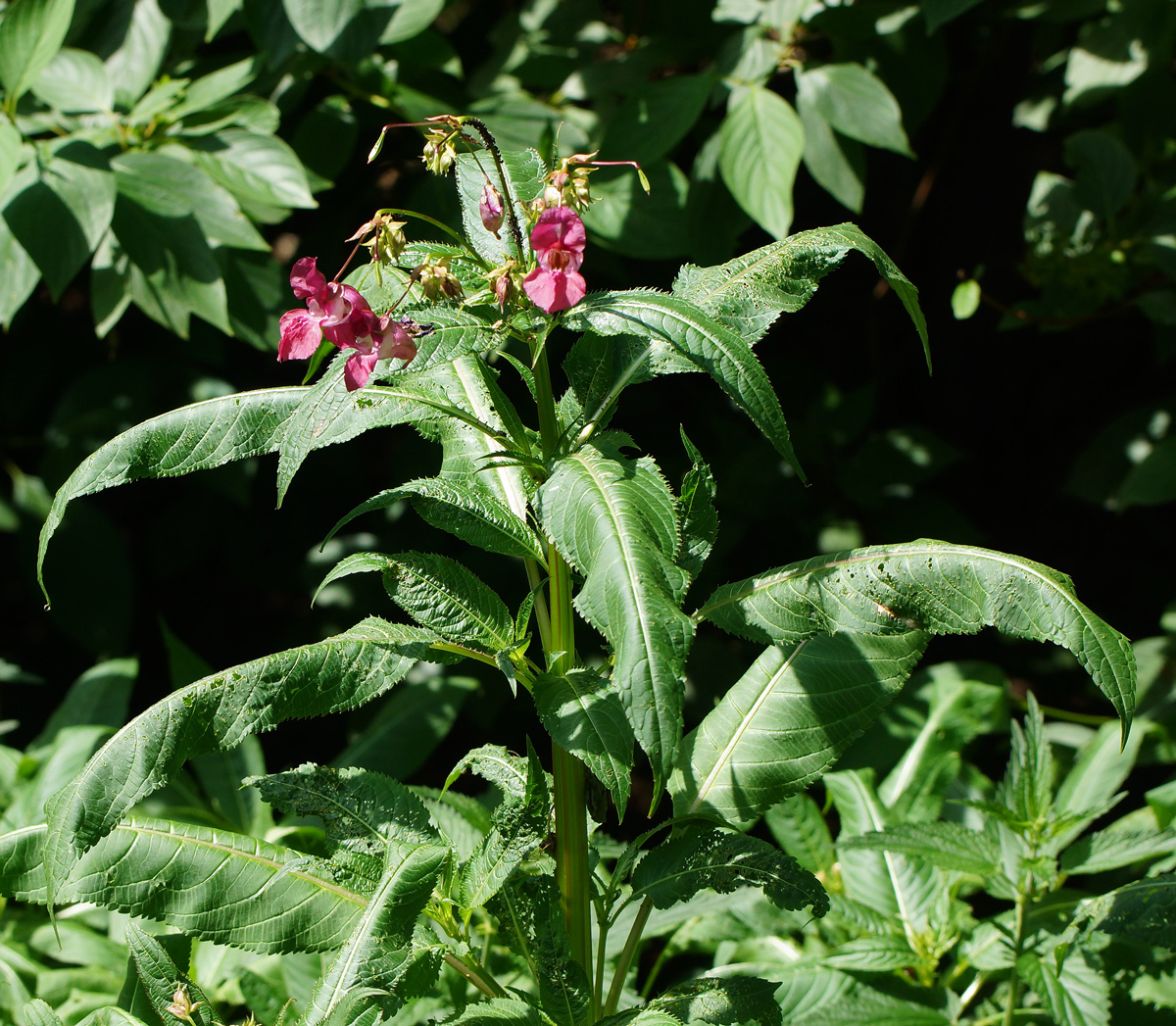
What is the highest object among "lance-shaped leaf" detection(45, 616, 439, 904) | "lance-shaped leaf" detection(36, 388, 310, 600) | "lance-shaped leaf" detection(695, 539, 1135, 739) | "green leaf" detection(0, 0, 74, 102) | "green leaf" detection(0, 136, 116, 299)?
"green leaf" detection(0, 0, 74, 102)

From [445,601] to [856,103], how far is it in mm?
1247

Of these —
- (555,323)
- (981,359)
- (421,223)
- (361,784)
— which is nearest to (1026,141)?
(981,359)

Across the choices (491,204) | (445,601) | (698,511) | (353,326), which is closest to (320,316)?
(353,326)

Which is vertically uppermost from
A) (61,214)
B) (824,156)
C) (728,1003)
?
(824,156)

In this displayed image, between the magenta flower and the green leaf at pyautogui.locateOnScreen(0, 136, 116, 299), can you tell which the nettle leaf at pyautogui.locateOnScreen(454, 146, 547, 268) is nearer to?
the magenta flower

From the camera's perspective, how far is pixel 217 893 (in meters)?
0.99

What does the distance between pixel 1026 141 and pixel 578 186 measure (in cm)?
195

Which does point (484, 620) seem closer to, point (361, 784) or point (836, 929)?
point (361, 784)

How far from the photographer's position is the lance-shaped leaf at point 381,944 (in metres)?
0.87

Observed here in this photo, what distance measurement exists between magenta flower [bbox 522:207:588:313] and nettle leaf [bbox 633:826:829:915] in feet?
1.85

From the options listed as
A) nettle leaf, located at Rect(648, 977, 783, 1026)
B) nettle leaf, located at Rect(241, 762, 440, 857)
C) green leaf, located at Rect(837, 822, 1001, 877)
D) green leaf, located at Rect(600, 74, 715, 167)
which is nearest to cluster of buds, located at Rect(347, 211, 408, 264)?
nettle leaf, located at Rect(241, 762, 440, 857)

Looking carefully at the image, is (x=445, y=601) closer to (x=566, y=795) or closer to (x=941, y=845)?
(x=566, y=795)

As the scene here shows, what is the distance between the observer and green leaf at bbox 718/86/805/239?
64.1 inches

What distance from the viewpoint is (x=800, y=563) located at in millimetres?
943
